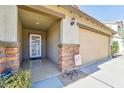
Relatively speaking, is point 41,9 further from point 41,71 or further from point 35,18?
point 41,71

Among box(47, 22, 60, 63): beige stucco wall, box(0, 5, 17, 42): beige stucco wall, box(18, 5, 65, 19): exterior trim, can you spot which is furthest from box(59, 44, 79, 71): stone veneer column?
box(0, 5, 17, 42): beige stucco wall

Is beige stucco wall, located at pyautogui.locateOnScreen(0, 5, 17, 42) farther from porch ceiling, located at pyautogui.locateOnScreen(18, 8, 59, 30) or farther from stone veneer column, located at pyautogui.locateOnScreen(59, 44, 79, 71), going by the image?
stone veneer column, located at pyautogui.locateOnScreen(59, 44, 79, 71)

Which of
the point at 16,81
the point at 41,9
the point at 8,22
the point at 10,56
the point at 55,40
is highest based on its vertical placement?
the point at 41,9

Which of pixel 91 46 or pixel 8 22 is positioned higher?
pixel 8 22

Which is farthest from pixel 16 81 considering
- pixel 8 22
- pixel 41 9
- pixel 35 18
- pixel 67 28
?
pixel 35 18

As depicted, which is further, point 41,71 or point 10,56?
point 41,71

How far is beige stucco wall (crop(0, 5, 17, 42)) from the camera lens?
3043mm

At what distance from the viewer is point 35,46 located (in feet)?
28.5

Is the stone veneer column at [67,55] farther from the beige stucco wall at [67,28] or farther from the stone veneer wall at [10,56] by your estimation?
the stone veneer wall at [10,56]

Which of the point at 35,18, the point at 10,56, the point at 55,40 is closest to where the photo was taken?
the point at 10,56

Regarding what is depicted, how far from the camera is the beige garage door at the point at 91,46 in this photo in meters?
6.61

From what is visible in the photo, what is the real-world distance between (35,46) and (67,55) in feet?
14.6

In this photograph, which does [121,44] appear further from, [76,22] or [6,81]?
[6,81]
